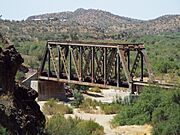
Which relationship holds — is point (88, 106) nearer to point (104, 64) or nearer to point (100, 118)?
point (104, 64)

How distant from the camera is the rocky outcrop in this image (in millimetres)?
18986

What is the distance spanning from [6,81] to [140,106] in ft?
61.2

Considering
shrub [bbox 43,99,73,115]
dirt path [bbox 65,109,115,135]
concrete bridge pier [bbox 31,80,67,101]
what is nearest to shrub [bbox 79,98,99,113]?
dirt path [bbox 65,109,115,135]

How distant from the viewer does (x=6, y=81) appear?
20.1m

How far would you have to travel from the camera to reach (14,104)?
64.2 ft

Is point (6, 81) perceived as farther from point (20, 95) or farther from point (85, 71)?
point (85, 71)

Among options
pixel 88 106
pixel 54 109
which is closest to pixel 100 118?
pixel 54 109

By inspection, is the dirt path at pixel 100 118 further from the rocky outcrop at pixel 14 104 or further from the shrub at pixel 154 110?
the rocky outcrop at pixel 14 104

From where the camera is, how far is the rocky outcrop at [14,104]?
18986mm

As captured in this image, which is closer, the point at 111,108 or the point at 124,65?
the point at 124,65

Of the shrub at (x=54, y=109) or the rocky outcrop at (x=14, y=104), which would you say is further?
the shrub at (x=54, y=109)

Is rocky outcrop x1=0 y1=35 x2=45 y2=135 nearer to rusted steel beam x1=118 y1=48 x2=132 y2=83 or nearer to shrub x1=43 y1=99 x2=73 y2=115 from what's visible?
rusted steel beam x1=118 y1=48 x2=132 y2=83

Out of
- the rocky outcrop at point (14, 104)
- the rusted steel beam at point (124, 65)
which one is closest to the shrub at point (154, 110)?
the rusted steel beam at point (124, 65)

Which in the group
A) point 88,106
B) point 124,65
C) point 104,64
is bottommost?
point 88,106
